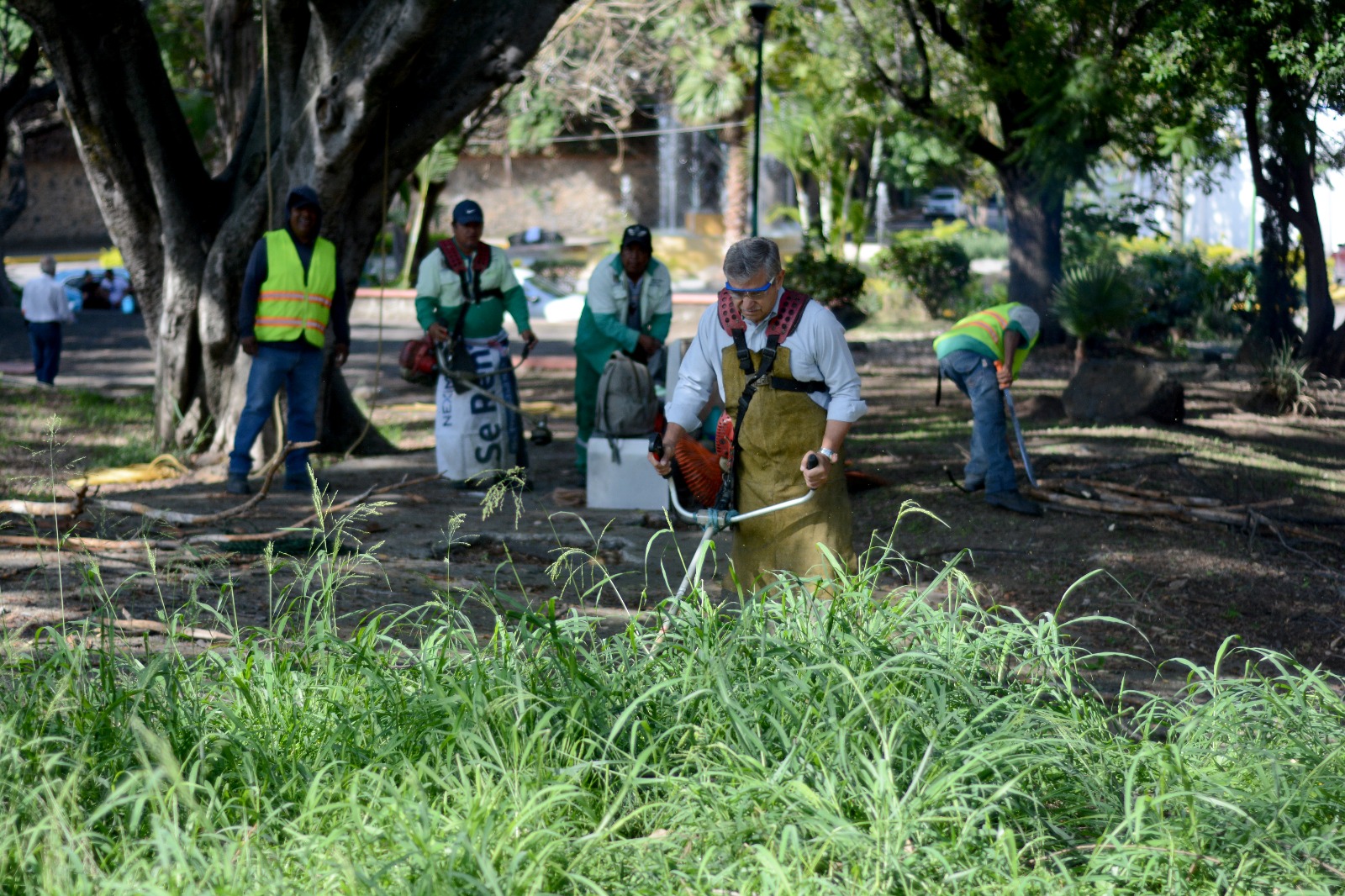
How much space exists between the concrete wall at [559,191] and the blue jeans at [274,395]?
32.6 m

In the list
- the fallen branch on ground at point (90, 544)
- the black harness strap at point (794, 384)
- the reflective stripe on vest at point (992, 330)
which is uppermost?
the reflective stripe on vest at point (992, 330)

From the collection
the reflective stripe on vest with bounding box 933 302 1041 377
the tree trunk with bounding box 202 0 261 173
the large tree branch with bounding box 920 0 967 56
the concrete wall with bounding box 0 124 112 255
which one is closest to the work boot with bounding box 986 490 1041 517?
the reflective stripe on vest with bounding box 933 302 1041 377

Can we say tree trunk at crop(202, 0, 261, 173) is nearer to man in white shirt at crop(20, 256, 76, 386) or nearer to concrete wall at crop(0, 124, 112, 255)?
man in white shirt at crop(20, 256, 76, 386)

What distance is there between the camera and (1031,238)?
760 inches

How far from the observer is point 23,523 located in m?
7.02

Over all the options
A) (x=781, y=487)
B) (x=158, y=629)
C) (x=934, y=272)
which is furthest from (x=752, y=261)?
(x=934, y=272)

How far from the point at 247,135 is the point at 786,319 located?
658 cm

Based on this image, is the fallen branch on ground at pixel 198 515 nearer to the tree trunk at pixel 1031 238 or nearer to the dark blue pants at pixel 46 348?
the dark blue pants at pixel 46 348

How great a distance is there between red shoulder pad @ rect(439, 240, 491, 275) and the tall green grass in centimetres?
465

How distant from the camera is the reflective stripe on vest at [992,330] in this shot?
27.1ft

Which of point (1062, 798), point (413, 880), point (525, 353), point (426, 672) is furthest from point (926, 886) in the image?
point (525, 353)

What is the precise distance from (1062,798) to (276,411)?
656 centimetres

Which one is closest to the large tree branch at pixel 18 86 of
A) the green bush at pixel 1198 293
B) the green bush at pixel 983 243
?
the green bush at pixel 1198 293

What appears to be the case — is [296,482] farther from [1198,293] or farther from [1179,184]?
[1198,293]
